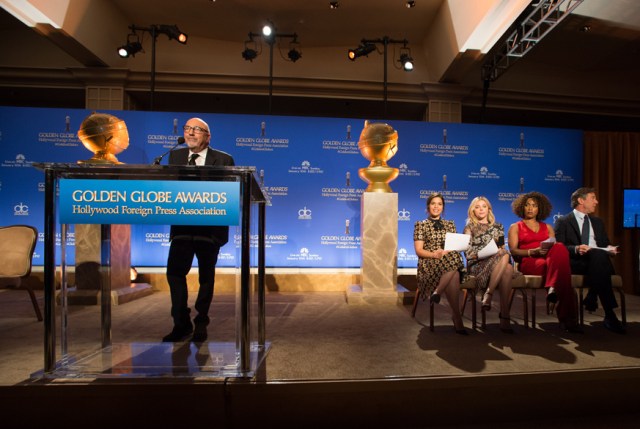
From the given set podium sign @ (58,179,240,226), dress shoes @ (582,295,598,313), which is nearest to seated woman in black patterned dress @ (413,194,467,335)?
dress shoes @ (582,295,598,313)

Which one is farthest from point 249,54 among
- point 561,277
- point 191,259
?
point 561,277

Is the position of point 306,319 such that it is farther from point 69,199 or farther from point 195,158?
point 69,199

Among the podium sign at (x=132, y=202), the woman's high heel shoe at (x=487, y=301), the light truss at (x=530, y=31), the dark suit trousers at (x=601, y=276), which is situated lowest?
the woman's high heel shoe at (x=487, y=301)

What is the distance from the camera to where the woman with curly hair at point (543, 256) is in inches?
106

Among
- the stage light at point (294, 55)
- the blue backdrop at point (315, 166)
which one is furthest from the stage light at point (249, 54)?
the blue backdrop at point (315, 166)

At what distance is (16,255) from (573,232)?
456 centimetres

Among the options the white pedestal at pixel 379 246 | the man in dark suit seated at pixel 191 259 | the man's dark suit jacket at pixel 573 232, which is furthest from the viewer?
the white pedestal at pixel 379 246

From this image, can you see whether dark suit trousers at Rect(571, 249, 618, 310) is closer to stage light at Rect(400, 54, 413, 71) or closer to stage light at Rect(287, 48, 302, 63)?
stage light at Rect(400, 54, 413, 71)

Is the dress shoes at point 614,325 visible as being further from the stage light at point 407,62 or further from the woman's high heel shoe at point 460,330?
the stage light at point 407,62

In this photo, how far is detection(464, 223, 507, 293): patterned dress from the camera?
9.08ft

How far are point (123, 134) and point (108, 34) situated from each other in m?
2.82

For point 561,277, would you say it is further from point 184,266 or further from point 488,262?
point 184,266

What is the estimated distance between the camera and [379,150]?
3.77 metres

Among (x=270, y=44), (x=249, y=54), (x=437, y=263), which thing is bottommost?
(x=437, y=263)
